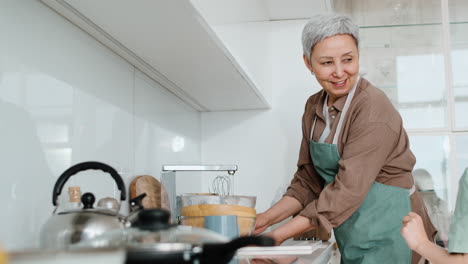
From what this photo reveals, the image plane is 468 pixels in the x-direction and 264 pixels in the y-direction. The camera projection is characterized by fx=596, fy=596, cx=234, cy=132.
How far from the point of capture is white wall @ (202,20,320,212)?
2.48 meters

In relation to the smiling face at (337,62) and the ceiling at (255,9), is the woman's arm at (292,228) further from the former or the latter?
the ceiling at (255,9)

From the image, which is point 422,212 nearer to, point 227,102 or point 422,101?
point 227,102

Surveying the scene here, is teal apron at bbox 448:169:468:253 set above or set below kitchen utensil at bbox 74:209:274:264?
below

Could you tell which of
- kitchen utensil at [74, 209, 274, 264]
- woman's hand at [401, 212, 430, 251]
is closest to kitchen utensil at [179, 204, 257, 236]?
woman's hand at [401, 212, 430, 251]

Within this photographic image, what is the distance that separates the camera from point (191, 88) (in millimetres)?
2059

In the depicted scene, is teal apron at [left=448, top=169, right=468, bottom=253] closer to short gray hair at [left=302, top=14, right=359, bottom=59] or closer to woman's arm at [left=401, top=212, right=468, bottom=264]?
woman's arm at [left=401, top=212, right=468, bottom=264]

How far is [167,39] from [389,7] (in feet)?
5.95

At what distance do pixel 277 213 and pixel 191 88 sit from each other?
52 cm

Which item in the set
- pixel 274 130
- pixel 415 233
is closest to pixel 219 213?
pixel 415 233

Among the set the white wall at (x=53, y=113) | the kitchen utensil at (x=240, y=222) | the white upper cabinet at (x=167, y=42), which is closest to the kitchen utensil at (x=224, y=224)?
the kitchen utensil at (x=240, y=222)

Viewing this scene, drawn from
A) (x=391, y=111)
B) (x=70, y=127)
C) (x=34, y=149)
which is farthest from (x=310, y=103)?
(x=34, y=149)

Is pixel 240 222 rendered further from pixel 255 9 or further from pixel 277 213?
pixel 255 9

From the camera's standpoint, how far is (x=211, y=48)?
1.48m

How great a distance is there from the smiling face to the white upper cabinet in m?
0.23
